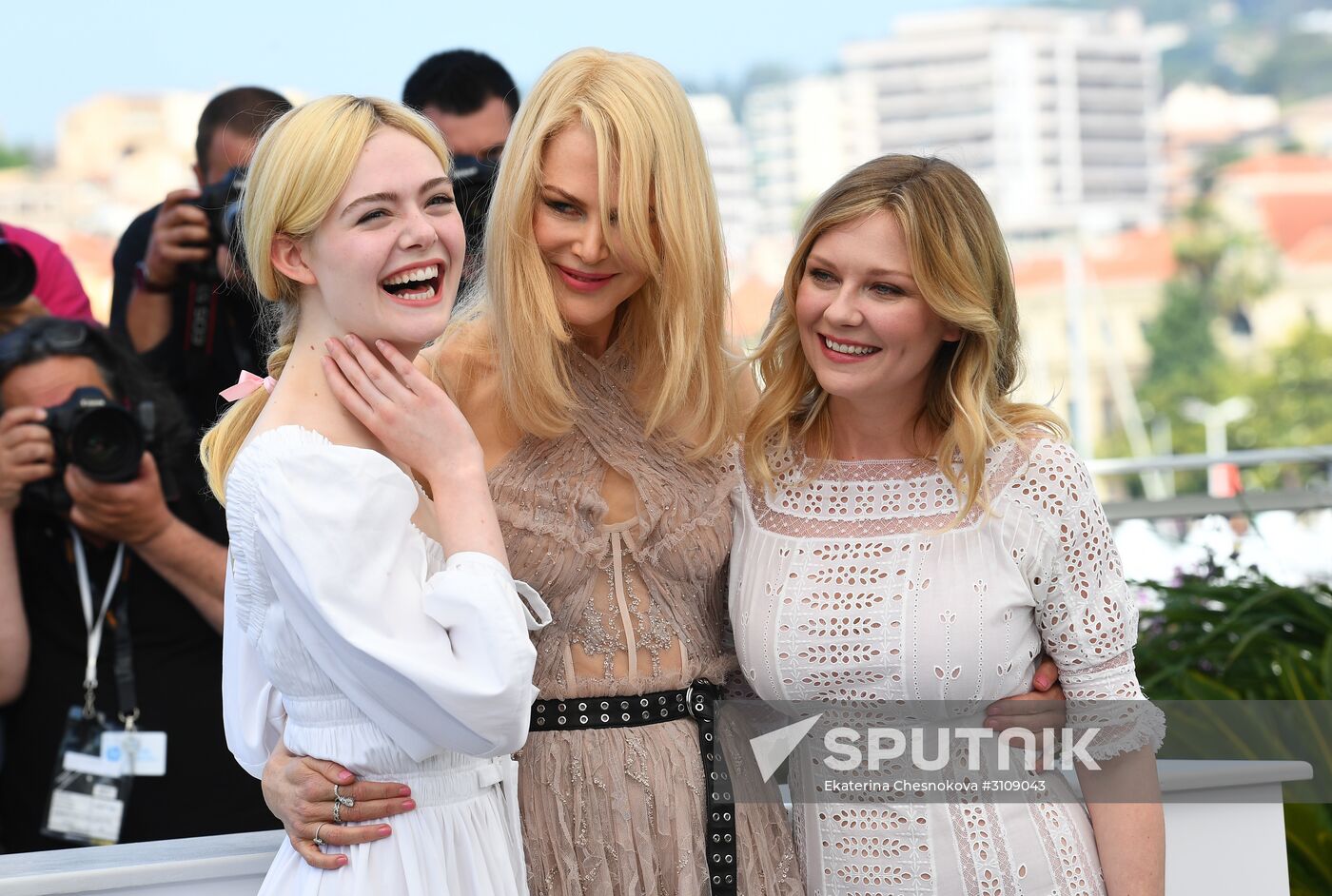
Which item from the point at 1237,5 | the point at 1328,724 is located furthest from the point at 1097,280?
the point at 1328,724

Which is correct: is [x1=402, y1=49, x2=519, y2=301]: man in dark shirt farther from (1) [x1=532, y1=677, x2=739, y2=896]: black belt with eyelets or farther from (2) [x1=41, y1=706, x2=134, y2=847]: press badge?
(1) [x1=532, y1=677, x2=739, y2=896]: black belt with eyelets

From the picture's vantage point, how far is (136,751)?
2.47m

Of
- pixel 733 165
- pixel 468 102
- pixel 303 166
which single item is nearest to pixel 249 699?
pixel 303 166

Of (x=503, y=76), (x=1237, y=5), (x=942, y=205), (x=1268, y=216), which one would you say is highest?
(x=1237, y=5)

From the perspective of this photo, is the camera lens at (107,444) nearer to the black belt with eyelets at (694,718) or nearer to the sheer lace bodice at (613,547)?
the sheer lace bodice at (613,547)

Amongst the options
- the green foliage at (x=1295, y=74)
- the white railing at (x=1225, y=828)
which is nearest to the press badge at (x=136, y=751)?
the white railing at (x=1225, y=828)

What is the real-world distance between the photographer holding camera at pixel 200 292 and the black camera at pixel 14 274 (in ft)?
0.62

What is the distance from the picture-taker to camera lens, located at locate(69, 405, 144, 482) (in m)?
2.49

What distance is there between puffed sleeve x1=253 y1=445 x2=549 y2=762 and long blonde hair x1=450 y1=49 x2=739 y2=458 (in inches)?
17.0

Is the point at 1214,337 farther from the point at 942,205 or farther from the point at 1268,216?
the point at 942,205

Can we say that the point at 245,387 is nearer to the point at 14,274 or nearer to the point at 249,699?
the point at 249,699

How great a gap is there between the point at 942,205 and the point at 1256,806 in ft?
3.16

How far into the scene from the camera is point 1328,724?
3.01 metres

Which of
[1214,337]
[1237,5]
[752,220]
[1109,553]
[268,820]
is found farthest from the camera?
[1237,5]
